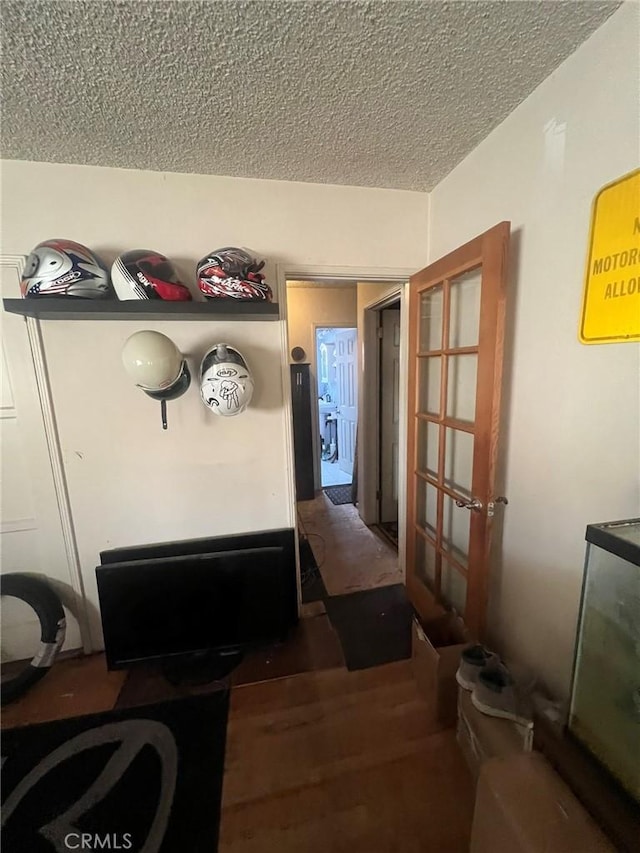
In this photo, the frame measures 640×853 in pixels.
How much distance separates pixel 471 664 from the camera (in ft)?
4.33

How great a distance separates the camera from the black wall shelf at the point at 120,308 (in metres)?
1.34

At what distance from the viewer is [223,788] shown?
123 centimetres

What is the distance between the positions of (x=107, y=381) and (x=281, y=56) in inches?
57.2

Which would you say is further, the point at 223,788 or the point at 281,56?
the point at 223,788

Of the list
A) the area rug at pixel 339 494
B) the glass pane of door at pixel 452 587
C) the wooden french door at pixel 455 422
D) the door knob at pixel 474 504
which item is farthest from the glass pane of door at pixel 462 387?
the area rug at pixel 339 494

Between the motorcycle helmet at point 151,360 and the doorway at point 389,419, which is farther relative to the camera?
the doorway at point 389,419

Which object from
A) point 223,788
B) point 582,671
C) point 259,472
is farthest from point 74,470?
point 582,671

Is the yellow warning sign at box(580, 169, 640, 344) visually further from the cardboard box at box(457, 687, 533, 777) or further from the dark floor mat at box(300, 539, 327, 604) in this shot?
the dark floor mat at box(300, 539, 327, 604)

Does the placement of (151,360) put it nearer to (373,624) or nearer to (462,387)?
(462,387)

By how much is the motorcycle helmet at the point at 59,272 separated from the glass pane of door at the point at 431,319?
160cm

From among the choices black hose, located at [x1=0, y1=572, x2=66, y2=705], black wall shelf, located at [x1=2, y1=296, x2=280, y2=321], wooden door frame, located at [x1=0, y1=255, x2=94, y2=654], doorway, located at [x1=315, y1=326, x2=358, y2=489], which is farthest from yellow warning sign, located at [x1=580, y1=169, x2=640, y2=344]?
doorway, located at [x1=315, y1=326, x2=358, y2=489]

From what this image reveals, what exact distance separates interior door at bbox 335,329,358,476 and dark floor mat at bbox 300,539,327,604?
1.72m

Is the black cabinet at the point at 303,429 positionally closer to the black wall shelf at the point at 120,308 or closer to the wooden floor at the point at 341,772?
the black wall shelf at the point at 120,308

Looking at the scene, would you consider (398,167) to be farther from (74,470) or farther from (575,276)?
(74,470)
